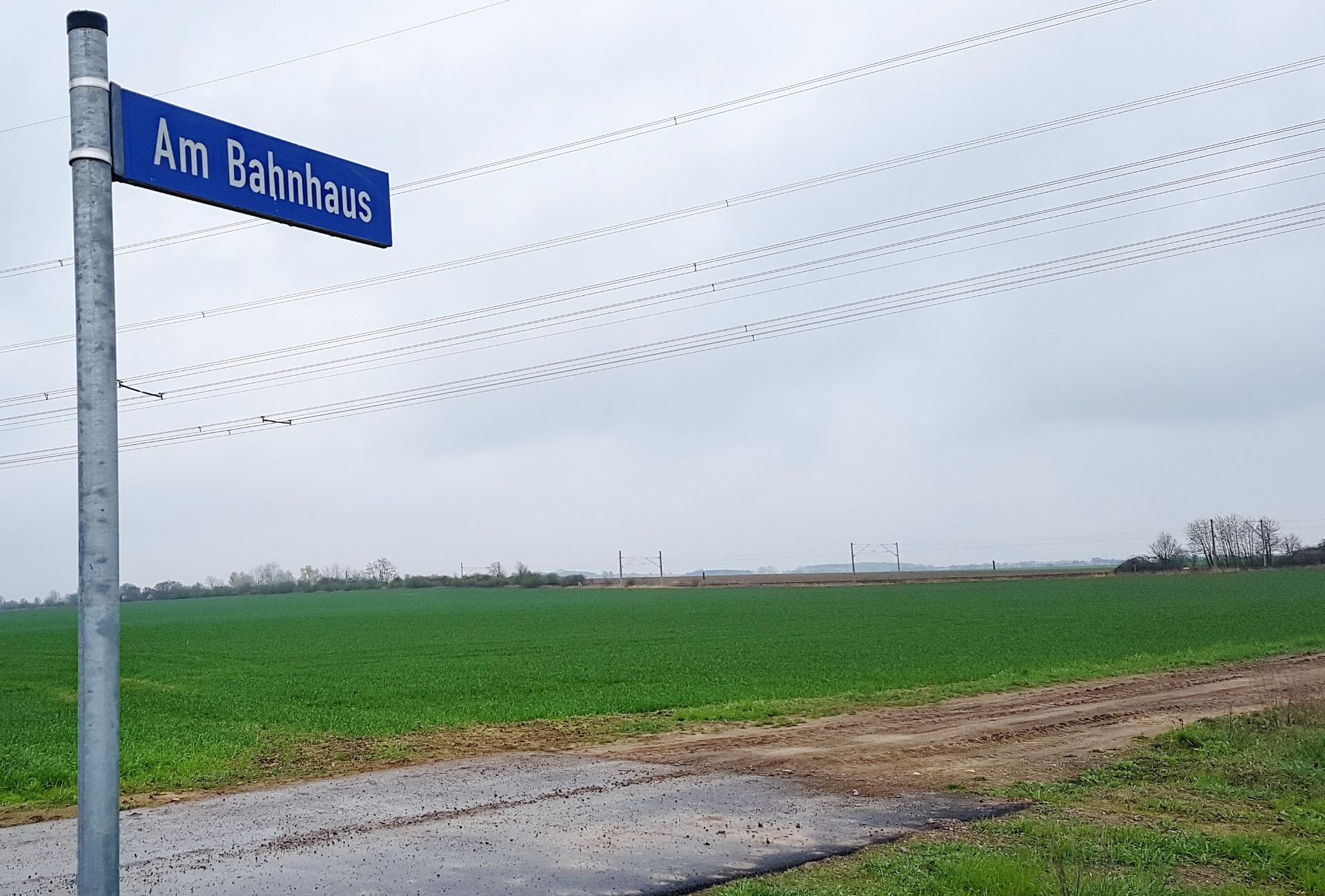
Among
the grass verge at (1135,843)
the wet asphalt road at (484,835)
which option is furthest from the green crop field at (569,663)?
the grass verge at (1135,843)

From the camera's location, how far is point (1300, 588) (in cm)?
6919

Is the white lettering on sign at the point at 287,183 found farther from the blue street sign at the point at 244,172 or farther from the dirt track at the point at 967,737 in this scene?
the dirt track at the point at 967,737

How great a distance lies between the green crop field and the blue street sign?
33.5ft

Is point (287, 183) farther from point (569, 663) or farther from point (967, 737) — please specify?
point (569, 663)

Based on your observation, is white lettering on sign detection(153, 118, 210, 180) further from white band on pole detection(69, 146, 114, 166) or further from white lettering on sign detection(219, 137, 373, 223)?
white band on pole detection(69, 146, 114, 166)

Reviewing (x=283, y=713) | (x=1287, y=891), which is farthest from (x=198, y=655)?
(x=1287, y=891)

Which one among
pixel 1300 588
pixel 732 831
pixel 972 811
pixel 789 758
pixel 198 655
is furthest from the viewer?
pixel 1300 588

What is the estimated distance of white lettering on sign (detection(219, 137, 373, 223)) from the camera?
4129 mm

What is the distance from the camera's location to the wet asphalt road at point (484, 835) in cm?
775

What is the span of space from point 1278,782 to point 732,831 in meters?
5.58

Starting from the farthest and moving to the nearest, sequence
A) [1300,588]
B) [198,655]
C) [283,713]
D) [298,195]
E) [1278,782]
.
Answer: [1300,588] → [198,655] → [283,713] → [1278,782] → [298,195]

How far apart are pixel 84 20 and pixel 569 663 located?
2894cm

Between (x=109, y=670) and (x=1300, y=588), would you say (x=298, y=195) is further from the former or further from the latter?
(x=1300, y=588)

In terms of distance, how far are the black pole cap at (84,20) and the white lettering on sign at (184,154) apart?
14.2 inches
